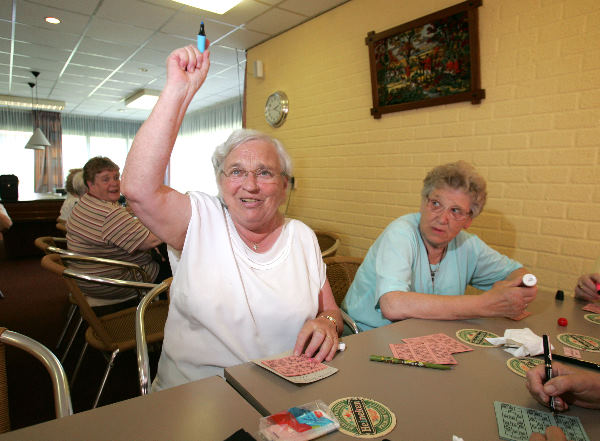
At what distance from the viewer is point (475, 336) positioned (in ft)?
4.04

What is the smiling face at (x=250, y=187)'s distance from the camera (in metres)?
1.39

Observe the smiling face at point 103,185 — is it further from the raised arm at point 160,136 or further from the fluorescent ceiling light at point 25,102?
the fluorescent ceiling light at point 25,102

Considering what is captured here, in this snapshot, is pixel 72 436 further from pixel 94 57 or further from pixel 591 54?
pixel 94 57

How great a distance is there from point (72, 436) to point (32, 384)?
2.25m

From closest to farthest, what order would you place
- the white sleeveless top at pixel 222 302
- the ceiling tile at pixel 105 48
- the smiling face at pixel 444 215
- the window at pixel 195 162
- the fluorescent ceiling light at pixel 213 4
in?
the white sleeveless top at pixel 222 302, the smiling face at pixel 444 215, the fluorescent ceiling light at pixel 213 4, the ceiling tile at pixel 105 48, the window at pixel 195 162

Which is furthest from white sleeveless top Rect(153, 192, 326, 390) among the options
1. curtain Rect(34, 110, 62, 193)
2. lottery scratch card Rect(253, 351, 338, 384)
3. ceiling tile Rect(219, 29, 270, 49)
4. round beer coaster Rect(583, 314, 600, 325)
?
curtain Rect(34, 110, 62, 193)

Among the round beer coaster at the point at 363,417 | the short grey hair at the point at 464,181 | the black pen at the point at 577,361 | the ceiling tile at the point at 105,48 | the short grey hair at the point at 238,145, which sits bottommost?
the round beer coaster at the point at 363,417

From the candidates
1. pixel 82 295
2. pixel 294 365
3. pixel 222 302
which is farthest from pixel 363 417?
pixel 82 295

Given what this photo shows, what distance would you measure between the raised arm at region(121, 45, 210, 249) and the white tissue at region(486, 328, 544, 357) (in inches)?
43.9

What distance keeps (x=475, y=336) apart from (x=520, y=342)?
0.13 m

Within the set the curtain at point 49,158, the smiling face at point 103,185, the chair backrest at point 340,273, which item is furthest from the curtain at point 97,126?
the chair backrest at point 340,273

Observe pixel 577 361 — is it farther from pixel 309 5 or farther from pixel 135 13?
pixel 135 13

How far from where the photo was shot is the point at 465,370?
3.26 ft

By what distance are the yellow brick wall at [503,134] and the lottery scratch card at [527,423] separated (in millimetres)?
1675
